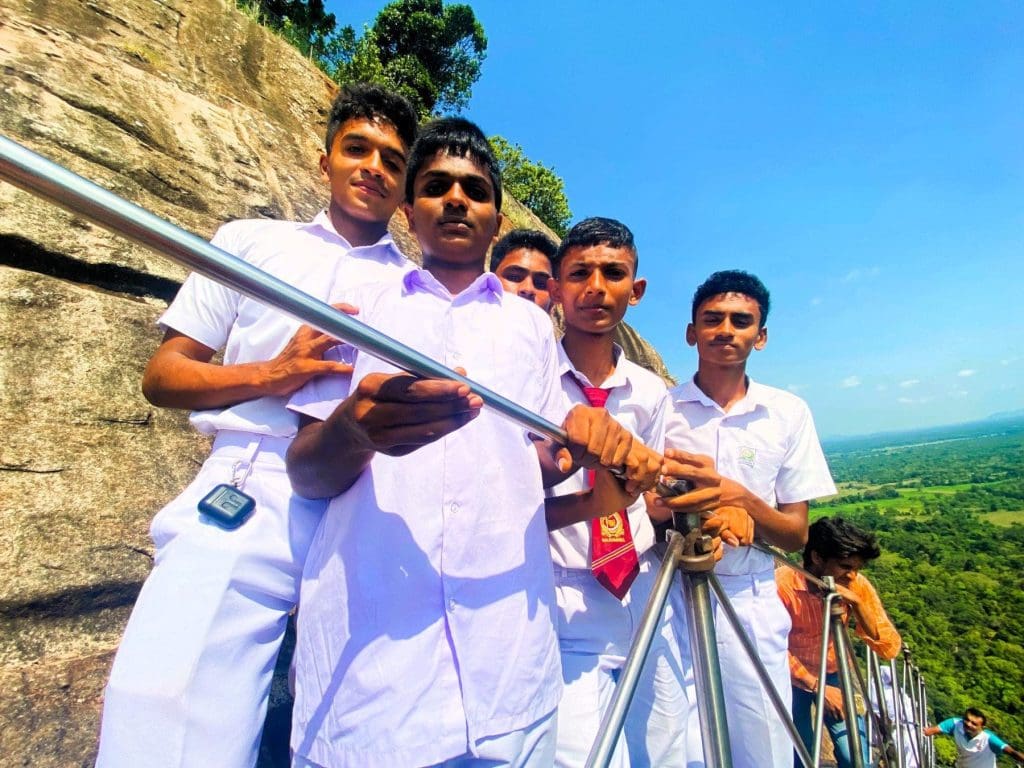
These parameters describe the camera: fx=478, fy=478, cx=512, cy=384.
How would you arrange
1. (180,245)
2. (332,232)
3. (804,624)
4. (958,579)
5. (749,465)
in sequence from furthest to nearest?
(958,579)
(804,624)
(749,465)
(332,232)
(180,245)

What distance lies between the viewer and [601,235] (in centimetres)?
219

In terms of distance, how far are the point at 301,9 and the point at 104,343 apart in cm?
1940

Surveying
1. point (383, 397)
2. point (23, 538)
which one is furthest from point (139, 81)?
point (383, 397)

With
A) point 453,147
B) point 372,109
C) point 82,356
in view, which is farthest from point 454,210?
point 82,356

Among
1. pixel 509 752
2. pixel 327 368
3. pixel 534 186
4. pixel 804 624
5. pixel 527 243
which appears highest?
pixel 534 186

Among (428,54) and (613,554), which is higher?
(428,54)

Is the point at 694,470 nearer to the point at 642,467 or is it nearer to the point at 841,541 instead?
the point at 642,467

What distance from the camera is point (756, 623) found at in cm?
237

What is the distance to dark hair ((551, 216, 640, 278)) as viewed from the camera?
7.14 ft

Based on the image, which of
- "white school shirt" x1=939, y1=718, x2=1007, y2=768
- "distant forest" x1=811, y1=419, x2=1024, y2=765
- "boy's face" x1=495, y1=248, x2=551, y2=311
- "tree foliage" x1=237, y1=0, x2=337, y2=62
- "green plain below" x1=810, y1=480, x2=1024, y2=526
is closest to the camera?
"boy's face" x1=495, y1=248, x2=551, y2=311

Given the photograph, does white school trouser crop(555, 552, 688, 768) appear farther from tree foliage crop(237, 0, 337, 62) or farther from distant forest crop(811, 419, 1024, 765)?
distant forest crop(811, 419, 1024, 765)

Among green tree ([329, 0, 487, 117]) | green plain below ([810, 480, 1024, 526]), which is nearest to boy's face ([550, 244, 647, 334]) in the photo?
green tree ([329, 0, 487, 117])

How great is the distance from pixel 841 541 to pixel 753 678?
188cm

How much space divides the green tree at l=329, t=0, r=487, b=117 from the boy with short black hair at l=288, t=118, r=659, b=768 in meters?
16.7
